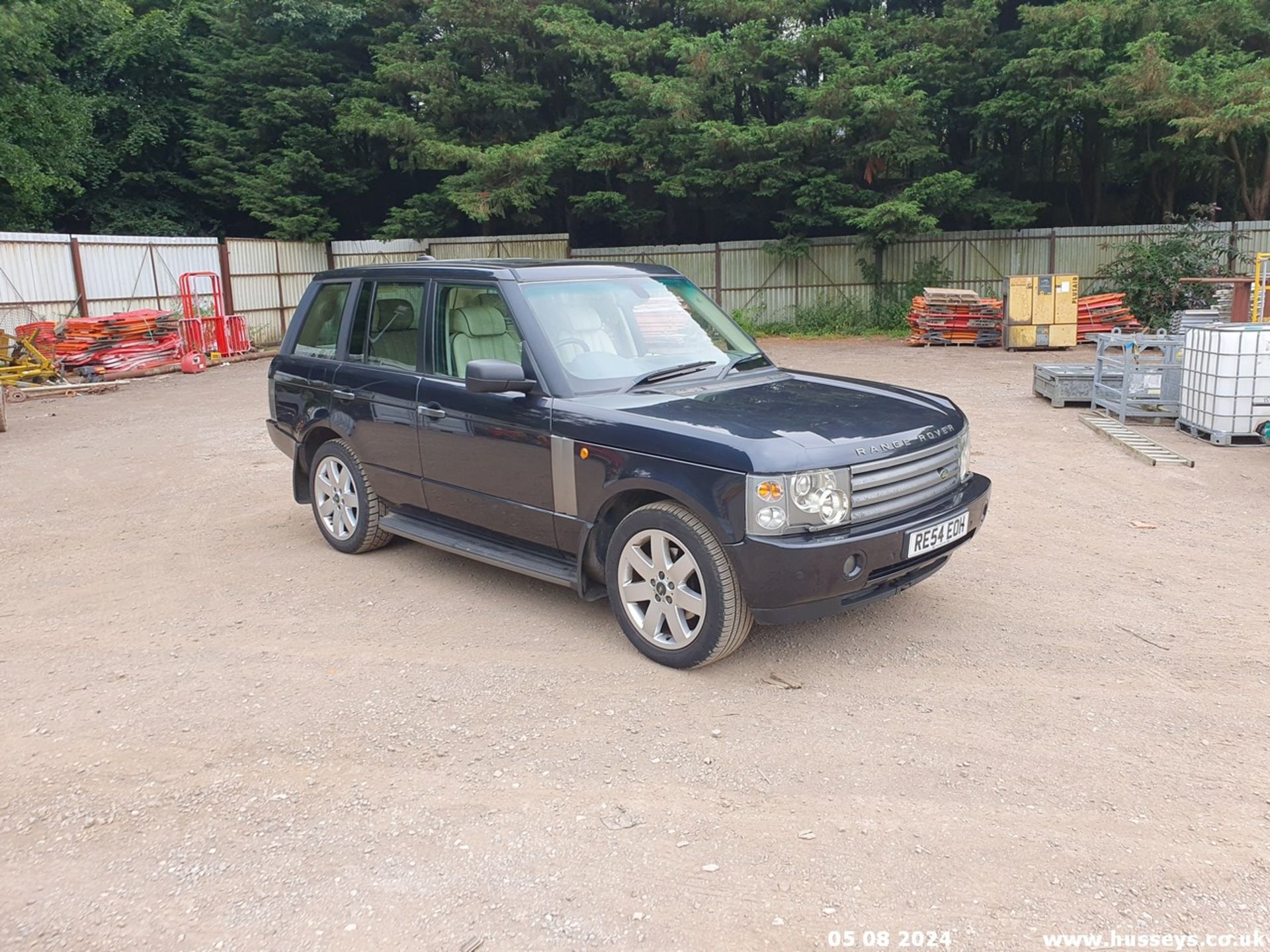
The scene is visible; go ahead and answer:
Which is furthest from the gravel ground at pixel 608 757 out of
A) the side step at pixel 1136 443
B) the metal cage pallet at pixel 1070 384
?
the metal cage pallet at pixel 1070 384

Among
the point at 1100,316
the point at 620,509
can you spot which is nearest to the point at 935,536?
the point at 620,509

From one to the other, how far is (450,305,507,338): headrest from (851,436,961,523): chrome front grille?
2122 millimetres

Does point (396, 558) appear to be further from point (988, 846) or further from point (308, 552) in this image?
point (988, 846)

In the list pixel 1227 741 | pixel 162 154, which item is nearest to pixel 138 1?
pixel 162 154

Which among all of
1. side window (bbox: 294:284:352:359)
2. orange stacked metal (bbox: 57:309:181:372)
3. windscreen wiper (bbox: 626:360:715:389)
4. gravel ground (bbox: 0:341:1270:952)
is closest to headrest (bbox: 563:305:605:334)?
windscreen wiper (bbox: 626:360:715:389)

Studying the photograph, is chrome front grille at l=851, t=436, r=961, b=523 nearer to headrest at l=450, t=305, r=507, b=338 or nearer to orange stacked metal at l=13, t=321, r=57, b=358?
headrest at l=450, t=305, r=507, b=338

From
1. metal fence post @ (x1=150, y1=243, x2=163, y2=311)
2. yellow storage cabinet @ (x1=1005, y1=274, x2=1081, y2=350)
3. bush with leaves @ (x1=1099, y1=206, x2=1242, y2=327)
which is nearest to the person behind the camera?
yellow storage cabinet @ (x1=1005, y1=274, x2=1081, y2=350)

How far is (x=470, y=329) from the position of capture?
5.48m

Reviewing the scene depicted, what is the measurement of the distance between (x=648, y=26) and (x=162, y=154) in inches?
626

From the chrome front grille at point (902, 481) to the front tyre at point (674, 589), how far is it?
648 millimetres

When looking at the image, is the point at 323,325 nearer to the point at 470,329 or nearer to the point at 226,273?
the point at 470,329

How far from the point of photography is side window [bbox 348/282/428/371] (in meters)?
5.82

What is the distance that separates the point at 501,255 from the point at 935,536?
26.1 m

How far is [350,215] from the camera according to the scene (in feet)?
110
